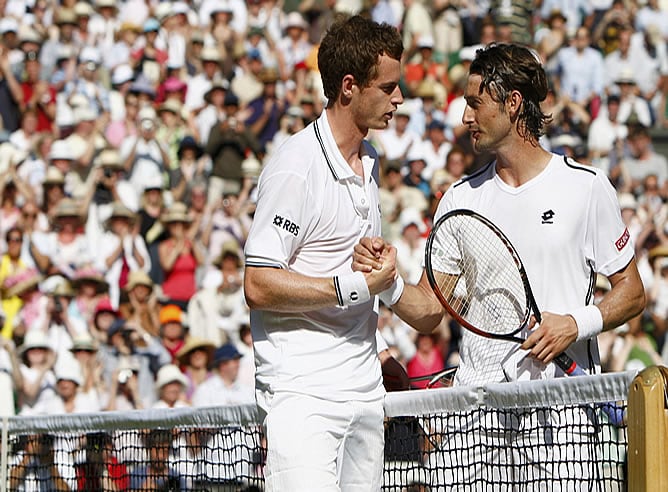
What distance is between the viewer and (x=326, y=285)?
16.2ft

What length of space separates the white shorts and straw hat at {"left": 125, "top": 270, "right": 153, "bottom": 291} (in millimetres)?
7619

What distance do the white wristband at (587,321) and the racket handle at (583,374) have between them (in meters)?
0.10

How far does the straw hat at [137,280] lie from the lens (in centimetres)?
1261

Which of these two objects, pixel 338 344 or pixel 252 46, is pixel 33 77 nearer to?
pixel 252 46

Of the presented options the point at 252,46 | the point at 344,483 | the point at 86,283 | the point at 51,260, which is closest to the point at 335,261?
the point at 344,483

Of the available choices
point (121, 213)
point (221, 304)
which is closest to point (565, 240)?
point (221, 304)

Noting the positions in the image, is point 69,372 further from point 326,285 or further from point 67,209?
point 326,285

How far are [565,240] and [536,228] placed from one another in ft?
0.45

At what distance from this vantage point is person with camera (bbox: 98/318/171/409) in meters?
11.1

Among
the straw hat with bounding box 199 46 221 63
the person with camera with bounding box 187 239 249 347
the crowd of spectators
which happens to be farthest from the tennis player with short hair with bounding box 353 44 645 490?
the straw hat with bounding box 199 46 221 63

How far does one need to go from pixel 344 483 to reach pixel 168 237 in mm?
8860

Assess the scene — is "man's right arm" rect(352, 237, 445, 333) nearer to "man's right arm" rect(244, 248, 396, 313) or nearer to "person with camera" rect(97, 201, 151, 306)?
"man's right arm" rect(244, 248, 396, 313)

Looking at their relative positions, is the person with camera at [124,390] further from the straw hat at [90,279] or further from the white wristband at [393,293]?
the white wristband at [393,293]

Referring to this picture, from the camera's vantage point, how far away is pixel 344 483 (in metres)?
5.11
